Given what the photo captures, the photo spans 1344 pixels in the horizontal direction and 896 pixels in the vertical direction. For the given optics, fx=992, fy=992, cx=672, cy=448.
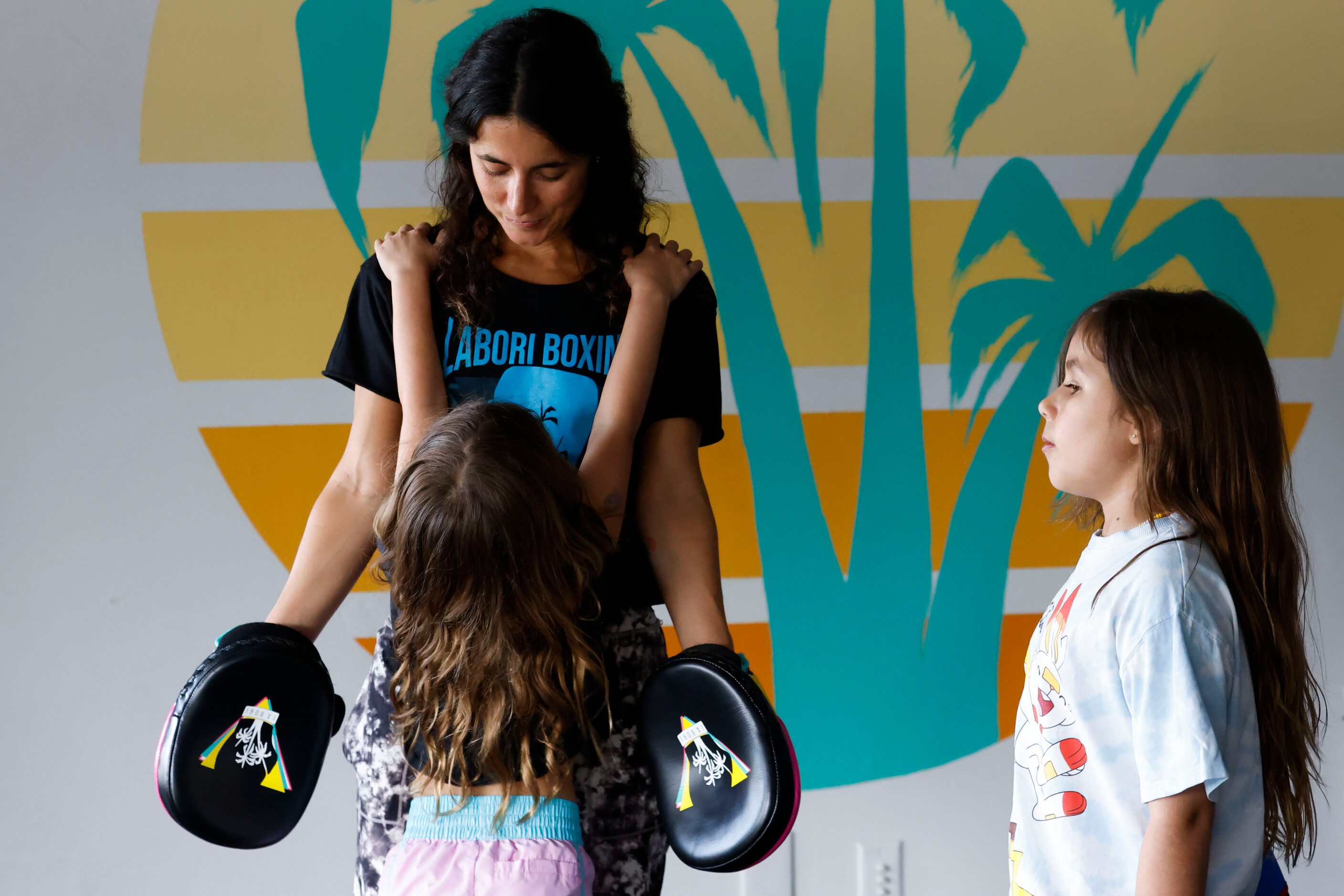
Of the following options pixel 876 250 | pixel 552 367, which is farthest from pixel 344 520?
pixel 876 250

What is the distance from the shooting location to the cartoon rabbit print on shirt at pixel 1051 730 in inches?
47.6

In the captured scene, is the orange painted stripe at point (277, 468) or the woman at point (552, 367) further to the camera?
the orange painted stripe at point (277, 468)

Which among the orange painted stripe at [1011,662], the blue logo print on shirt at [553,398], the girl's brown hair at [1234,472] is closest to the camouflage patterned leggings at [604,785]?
the blue logo print on shirt at [553,398]

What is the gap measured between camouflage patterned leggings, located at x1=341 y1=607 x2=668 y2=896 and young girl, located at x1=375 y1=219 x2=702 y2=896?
0.06 meters

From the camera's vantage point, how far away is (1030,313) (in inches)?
81.4

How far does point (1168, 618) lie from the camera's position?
1117 millimetres

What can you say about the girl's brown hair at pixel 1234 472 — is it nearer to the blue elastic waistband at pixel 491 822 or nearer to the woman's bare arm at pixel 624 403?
the woman's bare arm at pixel 624 403

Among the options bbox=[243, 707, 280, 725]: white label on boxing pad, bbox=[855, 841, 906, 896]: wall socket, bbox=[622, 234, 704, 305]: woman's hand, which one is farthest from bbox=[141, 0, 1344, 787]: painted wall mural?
bbox=[243, 707, 280, 725]: white label on boxing pad

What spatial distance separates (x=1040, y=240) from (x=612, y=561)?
130 cm

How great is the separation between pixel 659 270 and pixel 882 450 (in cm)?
88

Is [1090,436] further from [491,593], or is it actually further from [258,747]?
[258,747]

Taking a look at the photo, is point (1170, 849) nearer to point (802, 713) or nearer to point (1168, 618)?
point (1168, 618)

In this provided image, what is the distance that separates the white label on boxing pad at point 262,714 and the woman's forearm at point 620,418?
46 cm

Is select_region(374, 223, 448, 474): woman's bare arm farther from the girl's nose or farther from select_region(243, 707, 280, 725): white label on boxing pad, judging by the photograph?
select_region(243, 707, 280, 725): white label on boxing pad
